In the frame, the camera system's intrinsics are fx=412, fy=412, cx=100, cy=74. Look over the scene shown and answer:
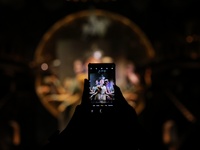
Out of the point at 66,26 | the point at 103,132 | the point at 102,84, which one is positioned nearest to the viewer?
the point at 103,132

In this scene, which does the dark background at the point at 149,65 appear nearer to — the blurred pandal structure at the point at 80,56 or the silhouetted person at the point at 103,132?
the blurred pandal structure at the point at 80,56

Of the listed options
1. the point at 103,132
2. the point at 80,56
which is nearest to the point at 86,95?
the point at 103,132

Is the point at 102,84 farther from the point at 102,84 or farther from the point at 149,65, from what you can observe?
the point at 149,65

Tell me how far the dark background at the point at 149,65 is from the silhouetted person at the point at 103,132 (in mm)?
2691

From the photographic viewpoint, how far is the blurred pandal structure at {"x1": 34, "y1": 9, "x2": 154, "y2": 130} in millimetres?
3461

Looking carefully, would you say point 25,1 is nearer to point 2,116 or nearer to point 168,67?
point 2,116

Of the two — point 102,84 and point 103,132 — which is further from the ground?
point 102,84

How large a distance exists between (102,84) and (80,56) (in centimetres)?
253

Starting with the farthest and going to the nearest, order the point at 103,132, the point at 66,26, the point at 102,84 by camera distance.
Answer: the point at 66,26
the point at 102,84
the point at 103,132

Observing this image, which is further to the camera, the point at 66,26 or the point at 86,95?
the point at 66,26

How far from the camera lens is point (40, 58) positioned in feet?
11.4

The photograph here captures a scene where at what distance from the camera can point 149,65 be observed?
3555mm

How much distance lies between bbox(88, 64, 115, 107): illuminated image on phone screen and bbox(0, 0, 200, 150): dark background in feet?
8.23

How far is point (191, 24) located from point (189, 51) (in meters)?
0.25
